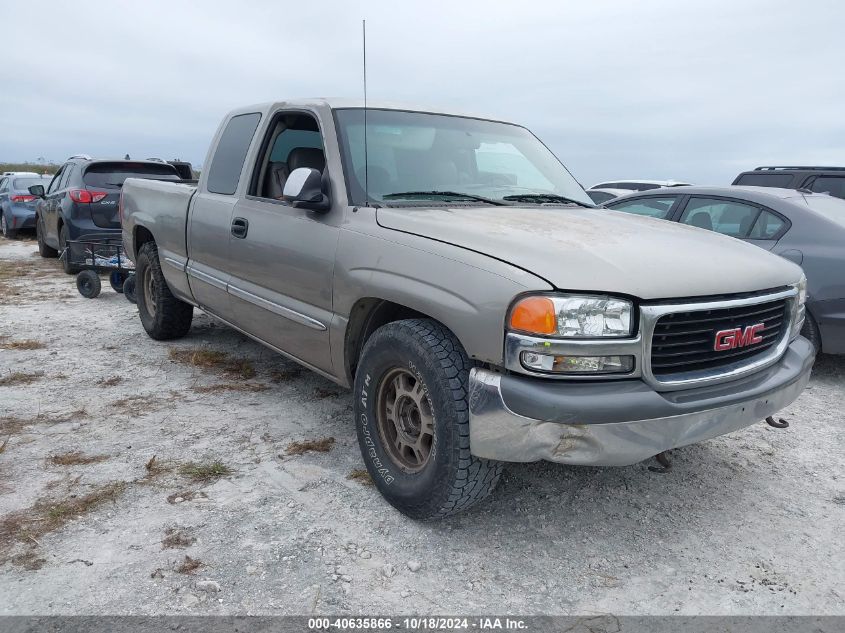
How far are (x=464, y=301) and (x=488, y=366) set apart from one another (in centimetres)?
27

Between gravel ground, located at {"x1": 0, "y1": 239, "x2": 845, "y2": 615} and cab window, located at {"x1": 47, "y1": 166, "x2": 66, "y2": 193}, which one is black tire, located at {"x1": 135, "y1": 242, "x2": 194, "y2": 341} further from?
cab window, located at {"x1": 47, "y1": 166, "x2": 66, "y2": 193}

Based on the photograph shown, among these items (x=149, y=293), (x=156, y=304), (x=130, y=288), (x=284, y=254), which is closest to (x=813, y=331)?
(x=284, y=254)

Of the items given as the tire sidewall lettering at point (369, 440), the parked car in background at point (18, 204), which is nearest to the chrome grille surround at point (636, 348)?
the tire sidewall lettering at point (369, 440)

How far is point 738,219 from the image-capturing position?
5777 millimetres

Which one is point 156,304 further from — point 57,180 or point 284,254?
point 57,180

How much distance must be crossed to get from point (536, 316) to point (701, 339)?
0.74 meters

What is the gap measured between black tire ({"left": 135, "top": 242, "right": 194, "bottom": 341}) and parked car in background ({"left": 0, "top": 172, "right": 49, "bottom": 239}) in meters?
10.4

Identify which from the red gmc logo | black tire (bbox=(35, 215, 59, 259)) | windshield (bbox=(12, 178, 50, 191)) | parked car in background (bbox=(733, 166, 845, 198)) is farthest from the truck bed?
windshield (bbox=(12, 178, 50, 191))

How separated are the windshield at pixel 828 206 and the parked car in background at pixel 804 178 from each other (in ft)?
9.72

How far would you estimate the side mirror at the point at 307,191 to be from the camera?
3.36m

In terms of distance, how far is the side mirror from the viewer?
3.36 m

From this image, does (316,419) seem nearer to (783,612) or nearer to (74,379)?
(74,379)

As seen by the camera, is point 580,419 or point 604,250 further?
point 604,250

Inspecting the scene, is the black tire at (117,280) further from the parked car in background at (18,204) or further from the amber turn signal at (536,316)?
the parked car in background at (18,204)
